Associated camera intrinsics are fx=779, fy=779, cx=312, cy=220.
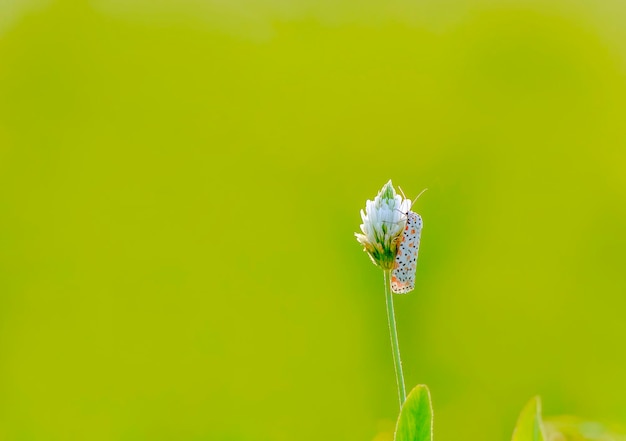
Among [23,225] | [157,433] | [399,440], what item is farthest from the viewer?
[23,225]

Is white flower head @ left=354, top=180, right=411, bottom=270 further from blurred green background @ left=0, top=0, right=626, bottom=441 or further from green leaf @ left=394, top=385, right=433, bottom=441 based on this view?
blurred green background @ left=0, top=0, right=626, bottom=441

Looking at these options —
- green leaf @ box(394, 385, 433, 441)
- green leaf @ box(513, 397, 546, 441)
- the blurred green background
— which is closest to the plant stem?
green leaf @ box(394, 385, 433, 441)

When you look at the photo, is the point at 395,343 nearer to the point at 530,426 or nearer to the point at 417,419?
the point at 417,419

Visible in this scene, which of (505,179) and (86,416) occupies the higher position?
(505,179)

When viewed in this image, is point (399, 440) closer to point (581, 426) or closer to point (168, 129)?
point (581, 426)

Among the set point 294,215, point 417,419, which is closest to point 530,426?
point 417,419

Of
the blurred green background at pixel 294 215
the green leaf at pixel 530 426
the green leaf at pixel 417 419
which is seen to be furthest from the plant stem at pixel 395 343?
the blurred green background at pixel 294 215

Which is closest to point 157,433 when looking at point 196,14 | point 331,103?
point 331,103
